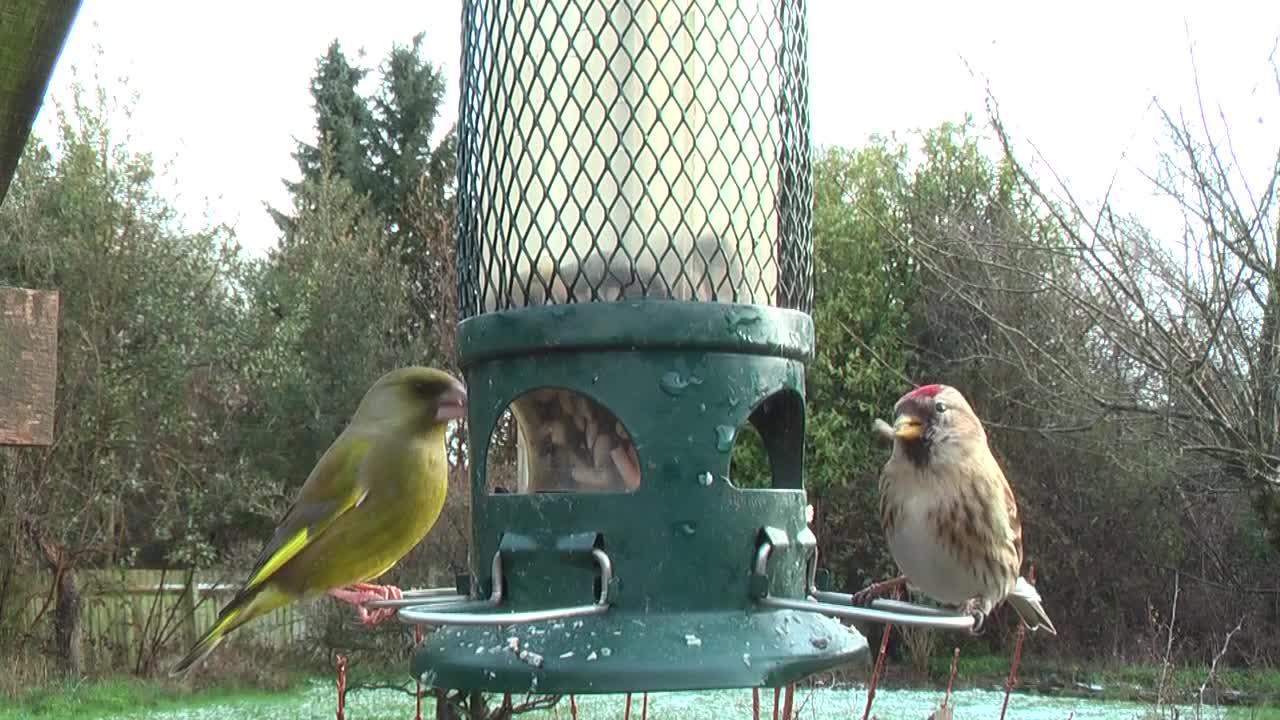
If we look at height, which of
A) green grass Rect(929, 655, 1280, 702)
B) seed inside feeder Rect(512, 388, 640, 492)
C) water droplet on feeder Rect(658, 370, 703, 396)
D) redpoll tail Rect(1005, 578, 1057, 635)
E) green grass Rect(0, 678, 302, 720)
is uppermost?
water droplet on feeder Rect(658, 370, 703, 396)

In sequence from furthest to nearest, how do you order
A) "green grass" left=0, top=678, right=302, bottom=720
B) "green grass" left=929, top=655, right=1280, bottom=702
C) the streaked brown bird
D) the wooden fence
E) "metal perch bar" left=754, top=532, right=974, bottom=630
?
the wooden fence
"green grass" left=929, top=655, right=1280, bottom=702
"green grass" left=0, top=678, right=302, bottom=720
the streaked brown bird
"metal perch bar" left=754, top=532, right=974, bottom=630

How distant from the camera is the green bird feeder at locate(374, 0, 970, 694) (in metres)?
1.84

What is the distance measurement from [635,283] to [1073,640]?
45.3 ft

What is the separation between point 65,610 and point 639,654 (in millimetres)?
12296

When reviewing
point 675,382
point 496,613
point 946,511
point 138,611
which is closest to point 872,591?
point 946,511

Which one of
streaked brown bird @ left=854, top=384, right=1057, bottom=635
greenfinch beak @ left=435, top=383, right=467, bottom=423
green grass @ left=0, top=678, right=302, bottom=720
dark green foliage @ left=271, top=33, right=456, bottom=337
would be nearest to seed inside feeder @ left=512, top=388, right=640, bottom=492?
greenfinch beak @ left=435, top=383, right=467, bottom=423

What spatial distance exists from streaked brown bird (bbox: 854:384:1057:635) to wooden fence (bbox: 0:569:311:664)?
34.3ft

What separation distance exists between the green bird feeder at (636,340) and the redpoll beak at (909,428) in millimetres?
341

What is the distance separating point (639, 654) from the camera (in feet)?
5.78

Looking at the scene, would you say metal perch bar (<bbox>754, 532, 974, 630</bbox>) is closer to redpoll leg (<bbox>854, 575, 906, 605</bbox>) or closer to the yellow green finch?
redpoll leg (<bbox>854, 575, 906, 605</bbox>)

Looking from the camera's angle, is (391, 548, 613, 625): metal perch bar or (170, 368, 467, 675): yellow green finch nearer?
(391, 548, 613, 625): metal perch bar

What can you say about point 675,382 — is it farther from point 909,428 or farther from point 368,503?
point 909,428

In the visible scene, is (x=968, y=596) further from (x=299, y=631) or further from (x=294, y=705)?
(x=299, y=631)

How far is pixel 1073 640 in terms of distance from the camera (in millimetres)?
14383
